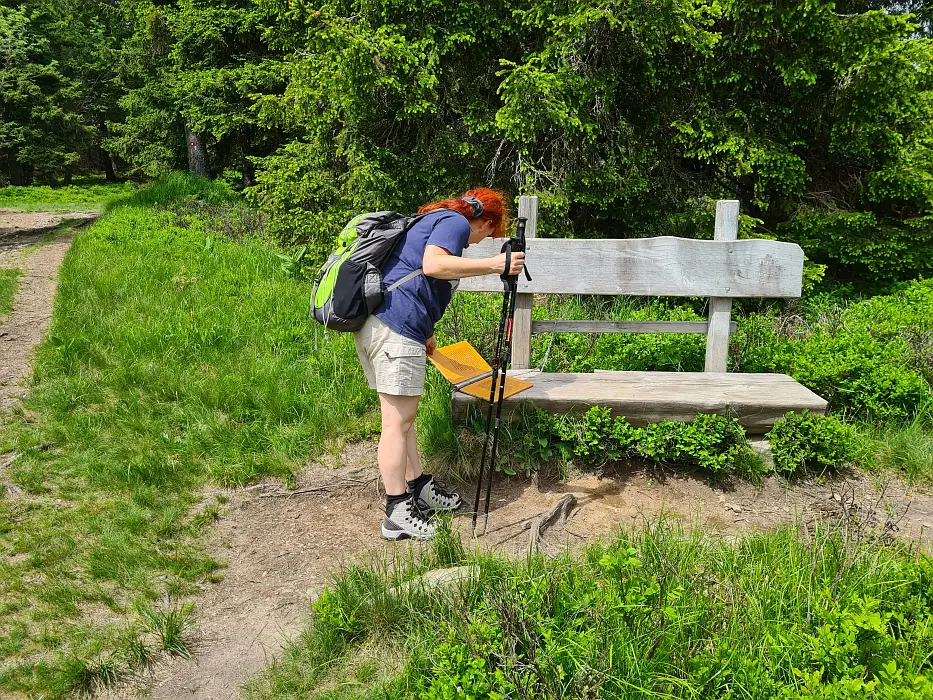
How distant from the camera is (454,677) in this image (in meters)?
2.35

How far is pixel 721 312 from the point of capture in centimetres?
506

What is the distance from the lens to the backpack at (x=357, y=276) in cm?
354

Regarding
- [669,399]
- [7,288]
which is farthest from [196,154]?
[669,399]

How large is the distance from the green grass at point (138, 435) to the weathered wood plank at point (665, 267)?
1.75 meters

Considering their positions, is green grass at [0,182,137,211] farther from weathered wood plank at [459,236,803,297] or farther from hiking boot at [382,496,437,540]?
hiking boot at [382,496,437,540]

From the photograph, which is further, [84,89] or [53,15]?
[84,89]

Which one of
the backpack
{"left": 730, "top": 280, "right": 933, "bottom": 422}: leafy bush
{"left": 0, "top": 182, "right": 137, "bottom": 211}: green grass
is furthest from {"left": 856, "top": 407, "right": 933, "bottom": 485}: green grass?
{"left": 0, "top": 182, "right": 137, "bottom": 211}: green grass

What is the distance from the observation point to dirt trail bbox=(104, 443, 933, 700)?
130 inches

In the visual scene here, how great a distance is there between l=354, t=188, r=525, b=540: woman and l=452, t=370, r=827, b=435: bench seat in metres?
0.85

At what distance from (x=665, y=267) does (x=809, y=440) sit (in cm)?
147

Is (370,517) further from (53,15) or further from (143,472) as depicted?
(53,15)

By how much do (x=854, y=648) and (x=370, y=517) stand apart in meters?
2.64

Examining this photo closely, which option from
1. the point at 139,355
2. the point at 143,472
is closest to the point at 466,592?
the point at 143,472

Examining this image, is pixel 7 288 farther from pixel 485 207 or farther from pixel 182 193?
pixel 485 207
